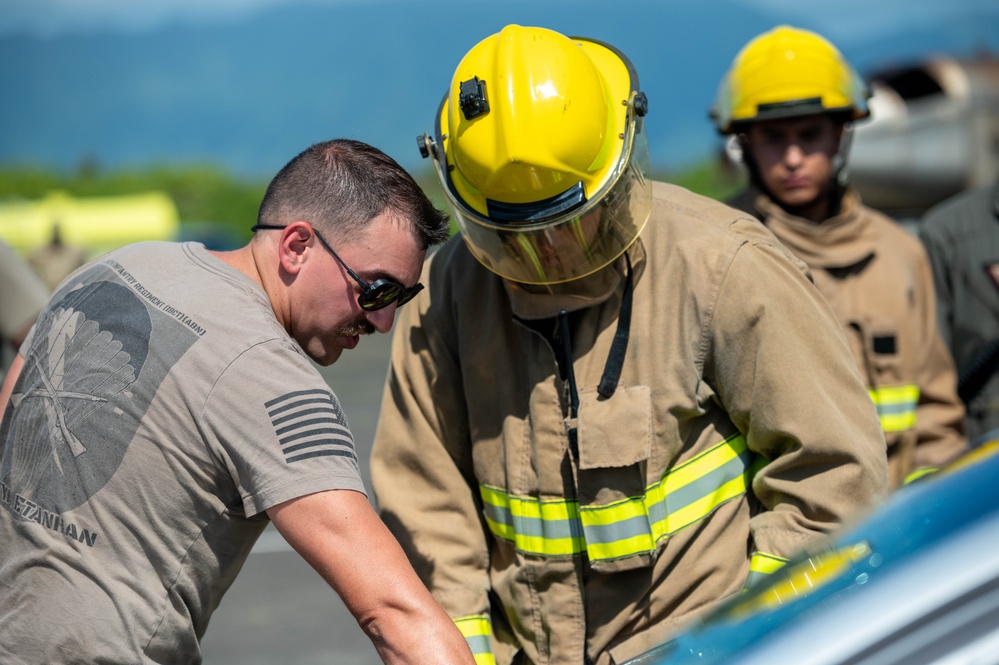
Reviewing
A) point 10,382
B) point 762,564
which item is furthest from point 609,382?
point 10,382

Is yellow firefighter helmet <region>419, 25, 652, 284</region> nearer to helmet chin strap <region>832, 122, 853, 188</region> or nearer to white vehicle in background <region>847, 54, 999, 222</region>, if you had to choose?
helmet chin strap <region>832, 122, 853, 188</region>

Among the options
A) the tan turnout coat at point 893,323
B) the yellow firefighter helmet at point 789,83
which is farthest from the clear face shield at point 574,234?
the yellow firefighter helmet at point 789,83

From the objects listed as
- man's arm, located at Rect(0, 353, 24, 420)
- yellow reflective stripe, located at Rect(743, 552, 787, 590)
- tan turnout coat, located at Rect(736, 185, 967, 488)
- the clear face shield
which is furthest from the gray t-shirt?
tan turnout coat, located at Rect(736, 185, 967, 488)

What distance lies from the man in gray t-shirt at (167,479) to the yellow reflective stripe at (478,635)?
0.56 meters

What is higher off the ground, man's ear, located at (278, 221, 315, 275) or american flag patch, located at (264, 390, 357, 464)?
man's ear, located at (278, 221, 315, 275)

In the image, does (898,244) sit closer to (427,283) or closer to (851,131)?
(851,131)

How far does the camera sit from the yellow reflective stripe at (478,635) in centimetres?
249

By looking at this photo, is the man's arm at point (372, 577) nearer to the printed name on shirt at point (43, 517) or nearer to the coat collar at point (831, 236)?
the printed name on shirt at point (43, 517)

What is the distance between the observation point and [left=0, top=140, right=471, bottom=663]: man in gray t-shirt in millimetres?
1922

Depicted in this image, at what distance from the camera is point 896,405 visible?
11.4 ft

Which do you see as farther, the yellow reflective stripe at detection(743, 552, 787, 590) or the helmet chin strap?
the helmet chin strap

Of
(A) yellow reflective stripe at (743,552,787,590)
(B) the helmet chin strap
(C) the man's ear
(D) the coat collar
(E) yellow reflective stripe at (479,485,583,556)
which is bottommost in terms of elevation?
(A) yellow reflective stripe at (743,552,787,590)

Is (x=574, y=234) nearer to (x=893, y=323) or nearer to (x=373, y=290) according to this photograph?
(x=373, y=290)

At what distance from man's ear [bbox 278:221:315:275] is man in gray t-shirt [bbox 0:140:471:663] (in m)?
0.11
